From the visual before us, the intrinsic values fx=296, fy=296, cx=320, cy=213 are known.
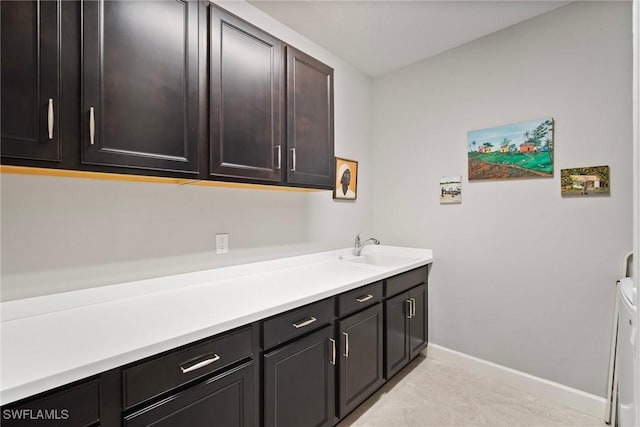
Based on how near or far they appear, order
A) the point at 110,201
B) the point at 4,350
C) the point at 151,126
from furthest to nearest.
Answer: the point at 110,201
the point at 151,126
the point at 4,350

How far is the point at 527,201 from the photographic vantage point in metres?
2.15

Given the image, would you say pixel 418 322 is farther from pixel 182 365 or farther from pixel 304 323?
pixel 182 365

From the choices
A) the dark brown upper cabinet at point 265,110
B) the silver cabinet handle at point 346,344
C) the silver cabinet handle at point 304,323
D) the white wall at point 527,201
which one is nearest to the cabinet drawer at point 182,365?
the silver cabinet handle at point 304,323

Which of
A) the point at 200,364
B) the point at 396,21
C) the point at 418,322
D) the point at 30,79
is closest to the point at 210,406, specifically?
the point at 200,364

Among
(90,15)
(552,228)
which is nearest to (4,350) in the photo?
(90,15)

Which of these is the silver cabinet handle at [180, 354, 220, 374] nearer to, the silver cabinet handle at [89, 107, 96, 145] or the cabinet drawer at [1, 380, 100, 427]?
the cabinet drawer at [1, 380, 100, 427]

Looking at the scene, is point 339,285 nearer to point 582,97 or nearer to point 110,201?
point 110,201

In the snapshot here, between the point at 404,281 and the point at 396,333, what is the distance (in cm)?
38

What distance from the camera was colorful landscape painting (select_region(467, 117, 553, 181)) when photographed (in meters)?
2.08

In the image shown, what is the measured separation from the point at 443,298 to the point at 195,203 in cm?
216

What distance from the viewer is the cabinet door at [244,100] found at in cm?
144

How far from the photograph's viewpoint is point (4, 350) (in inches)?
35.5

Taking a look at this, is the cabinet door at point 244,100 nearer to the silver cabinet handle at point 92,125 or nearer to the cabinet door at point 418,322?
the silver cabinet handle at point 92,125

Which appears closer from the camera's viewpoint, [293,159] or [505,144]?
[293,159]
